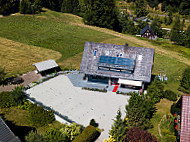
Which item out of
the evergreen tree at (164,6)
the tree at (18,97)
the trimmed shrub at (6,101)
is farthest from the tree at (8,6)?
the evergreen tree at (164,6)

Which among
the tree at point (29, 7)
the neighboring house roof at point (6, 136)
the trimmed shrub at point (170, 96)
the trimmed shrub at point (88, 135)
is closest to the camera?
the neighboring house roof at point (6, 136)

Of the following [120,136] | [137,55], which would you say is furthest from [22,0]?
[120,136]

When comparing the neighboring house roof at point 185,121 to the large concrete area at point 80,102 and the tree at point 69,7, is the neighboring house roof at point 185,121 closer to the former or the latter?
the large concrete area at point 80,102

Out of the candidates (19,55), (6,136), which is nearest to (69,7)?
(19,55)

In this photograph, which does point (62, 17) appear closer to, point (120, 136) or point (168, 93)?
point (168, 93)

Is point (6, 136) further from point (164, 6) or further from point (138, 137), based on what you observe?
point (164, 6)
